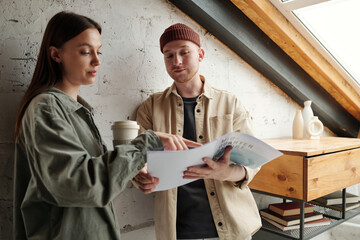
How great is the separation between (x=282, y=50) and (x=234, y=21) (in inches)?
22.3

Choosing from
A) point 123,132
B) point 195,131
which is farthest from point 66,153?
point 195,131

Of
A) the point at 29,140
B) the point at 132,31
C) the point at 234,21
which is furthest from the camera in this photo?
the point at 234,21

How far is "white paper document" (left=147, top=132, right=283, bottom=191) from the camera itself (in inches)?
36.8

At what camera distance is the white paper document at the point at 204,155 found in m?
0.93

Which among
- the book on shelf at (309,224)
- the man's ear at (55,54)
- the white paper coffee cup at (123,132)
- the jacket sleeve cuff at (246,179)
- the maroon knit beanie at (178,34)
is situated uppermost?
the maroon knit beanie at (178,34)

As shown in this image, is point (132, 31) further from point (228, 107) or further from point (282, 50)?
point (282, 50)

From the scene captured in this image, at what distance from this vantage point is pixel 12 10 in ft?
4.09

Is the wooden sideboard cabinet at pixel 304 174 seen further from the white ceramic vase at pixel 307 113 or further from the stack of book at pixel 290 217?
the white ceramic vase at pixel 307 113

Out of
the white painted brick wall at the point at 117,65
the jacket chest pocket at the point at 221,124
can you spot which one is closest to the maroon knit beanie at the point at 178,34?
the white painted brick wall at the point at 117,65

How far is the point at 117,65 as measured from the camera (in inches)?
62.1

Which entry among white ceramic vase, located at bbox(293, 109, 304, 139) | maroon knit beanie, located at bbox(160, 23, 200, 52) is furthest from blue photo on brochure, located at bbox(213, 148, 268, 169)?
white ceramic vase, located at bbox(293, 109, 304, 139)

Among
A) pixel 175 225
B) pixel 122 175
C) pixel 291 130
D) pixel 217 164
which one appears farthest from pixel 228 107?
pixel 291 130

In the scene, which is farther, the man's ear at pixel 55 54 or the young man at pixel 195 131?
the young man at pixel 195 131

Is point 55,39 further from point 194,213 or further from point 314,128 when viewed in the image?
point 314,128
